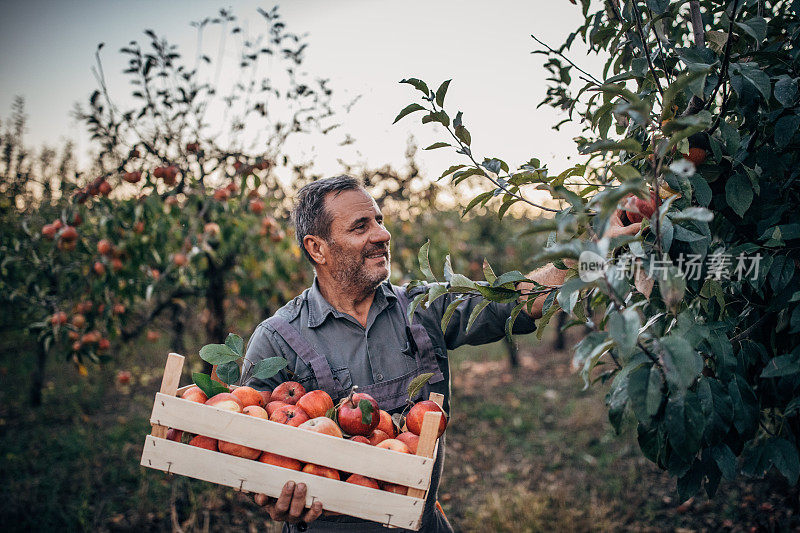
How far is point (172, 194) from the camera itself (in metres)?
3.09

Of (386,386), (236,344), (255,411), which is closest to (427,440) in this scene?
(255,411)

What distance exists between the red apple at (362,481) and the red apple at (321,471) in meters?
0.04

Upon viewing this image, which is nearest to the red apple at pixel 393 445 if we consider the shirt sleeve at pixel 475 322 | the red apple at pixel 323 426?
the red apple at pixel 323 426

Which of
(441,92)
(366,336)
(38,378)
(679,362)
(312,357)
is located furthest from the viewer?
(38,378)

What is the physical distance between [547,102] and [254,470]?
154 cm

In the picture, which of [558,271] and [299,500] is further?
[558,271]

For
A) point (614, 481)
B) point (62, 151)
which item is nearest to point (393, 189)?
point (614, 481)

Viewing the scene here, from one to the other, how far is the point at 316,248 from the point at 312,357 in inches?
19.6

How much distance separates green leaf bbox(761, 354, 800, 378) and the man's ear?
4.59 feet

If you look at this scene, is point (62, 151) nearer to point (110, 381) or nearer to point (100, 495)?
point (110, 381)

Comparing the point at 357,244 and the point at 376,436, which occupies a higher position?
the point at 357,244

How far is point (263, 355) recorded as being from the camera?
1.66 meters

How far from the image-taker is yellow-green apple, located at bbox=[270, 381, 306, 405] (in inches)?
56.2

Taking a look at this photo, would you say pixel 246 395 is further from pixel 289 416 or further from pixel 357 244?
pixel 357 244
